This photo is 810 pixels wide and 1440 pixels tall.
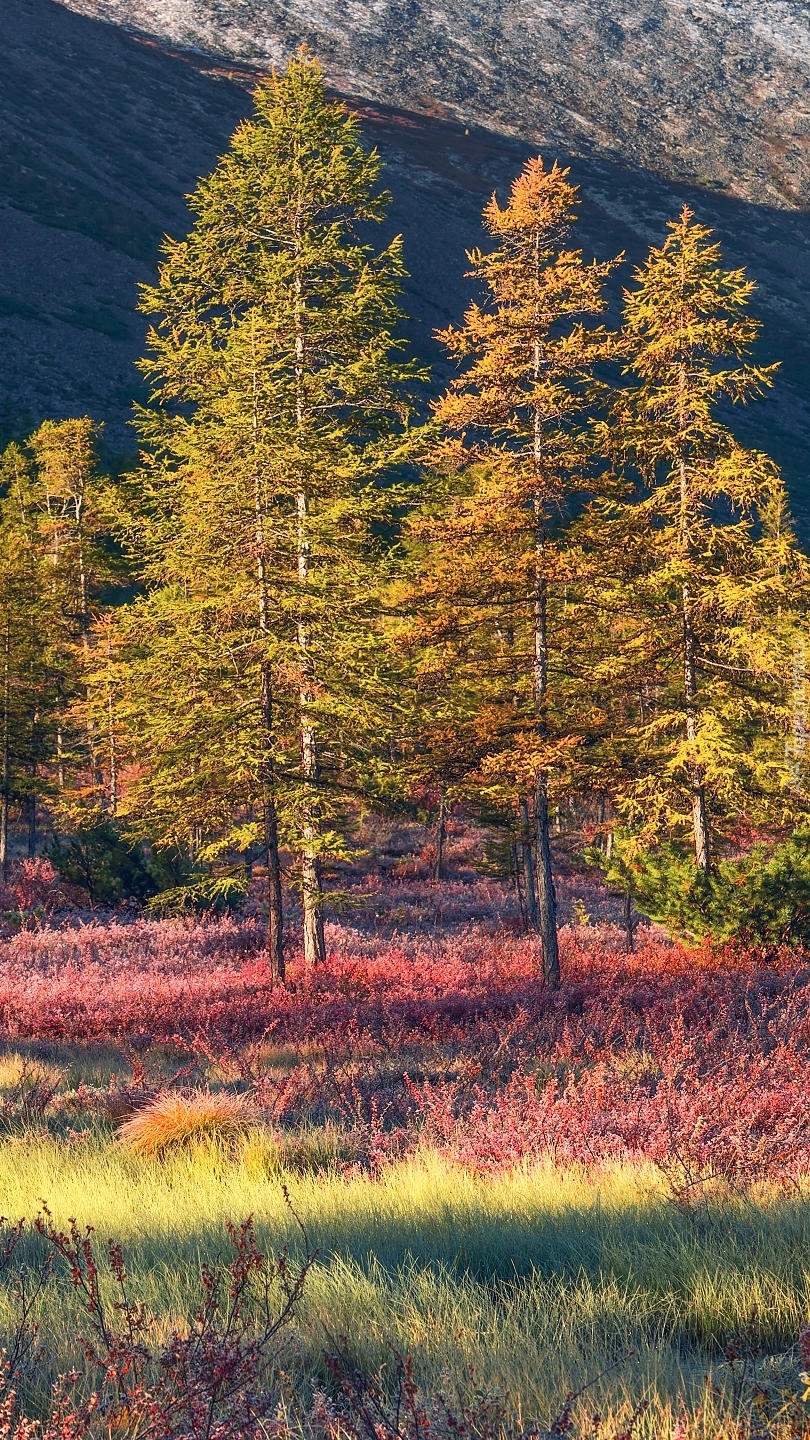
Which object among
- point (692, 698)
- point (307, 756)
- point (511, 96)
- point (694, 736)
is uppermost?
point (511, 96)

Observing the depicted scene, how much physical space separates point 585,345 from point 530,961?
9.59 metres

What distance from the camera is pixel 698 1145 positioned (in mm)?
7141

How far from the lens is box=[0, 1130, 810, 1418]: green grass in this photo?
148 inches

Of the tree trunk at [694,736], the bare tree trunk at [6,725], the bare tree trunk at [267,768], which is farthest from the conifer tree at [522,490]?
the bare tree trunk at [6,725]

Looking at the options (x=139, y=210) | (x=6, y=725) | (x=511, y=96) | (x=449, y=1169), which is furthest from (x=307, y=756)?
(x=511, y=96)

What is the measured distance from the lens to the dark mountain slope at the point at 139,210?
70.7 m

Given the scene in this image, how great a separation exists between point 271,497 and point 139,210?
293 ft

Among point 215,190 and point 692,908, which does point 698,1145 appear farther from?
point 215,190

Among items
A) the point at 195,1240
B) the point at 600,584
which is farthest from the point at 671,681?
the point at 195,1240

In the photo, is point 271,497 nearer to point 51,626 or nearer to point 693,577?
point 693,577

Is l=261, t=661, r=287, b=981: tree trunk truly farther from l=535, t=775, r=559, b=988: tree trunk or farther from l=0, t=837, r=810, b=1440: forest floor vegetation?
l=535, t=775, r=559, b=988: tree trunk

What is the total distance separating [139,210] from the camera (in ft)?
303

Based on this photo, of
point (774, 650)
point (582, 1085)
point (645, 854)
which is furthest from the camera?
point (645, 854)

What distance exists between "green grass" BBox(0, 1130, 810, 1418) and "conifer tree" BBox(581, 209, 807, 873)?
427 inches
